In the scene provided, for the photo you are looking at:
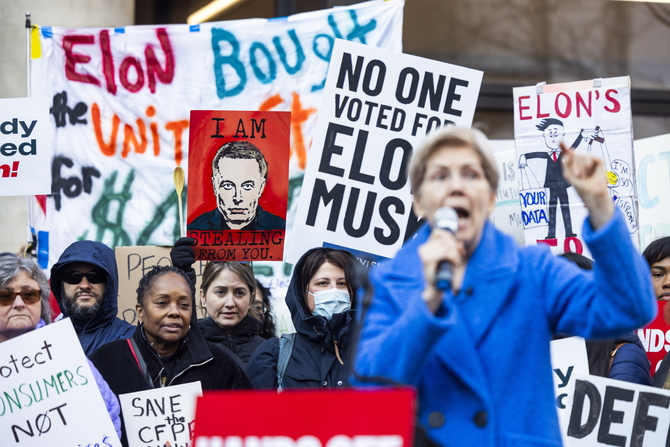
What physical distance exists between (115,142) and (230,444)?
4.61 m

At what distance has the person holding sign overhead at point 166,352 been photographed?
366 cm

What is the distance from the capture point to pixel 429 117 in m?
4.52

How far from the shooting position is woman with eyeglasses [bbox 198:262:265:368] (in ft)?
15.2

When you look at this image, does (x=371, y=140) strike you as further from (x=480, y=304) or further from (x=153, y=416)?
(x=480, y=304)

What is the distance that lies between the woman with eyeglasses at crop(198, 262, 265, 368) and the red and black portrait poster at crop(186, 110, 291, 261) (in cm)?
30

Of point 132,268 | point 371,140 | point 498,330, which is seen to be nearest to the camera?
point 498,330

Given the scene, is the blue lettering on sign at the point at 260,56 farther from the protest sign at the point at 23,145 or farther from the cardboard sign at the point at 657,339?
the cardboard sign at the point at 657,339

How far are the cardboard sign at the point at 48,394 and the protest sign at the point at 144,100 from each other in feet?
7.95

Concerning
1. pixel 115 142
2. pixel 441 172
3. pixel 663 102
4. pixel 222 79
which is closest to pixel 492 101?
pixel 663 102

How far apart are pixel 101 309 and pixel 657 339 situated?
106 inches

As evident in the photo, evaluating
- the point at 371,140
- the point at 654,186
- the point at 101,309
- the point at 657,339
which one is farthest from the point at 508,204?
the point at 101,309

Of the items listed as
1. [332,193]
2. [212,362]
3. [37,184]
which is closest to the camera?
[212,362]

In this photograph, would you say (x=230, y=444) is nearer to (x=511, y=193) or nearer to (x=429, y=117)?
(x=429, y=117)

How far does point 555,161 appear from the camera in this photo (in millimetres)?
4887
